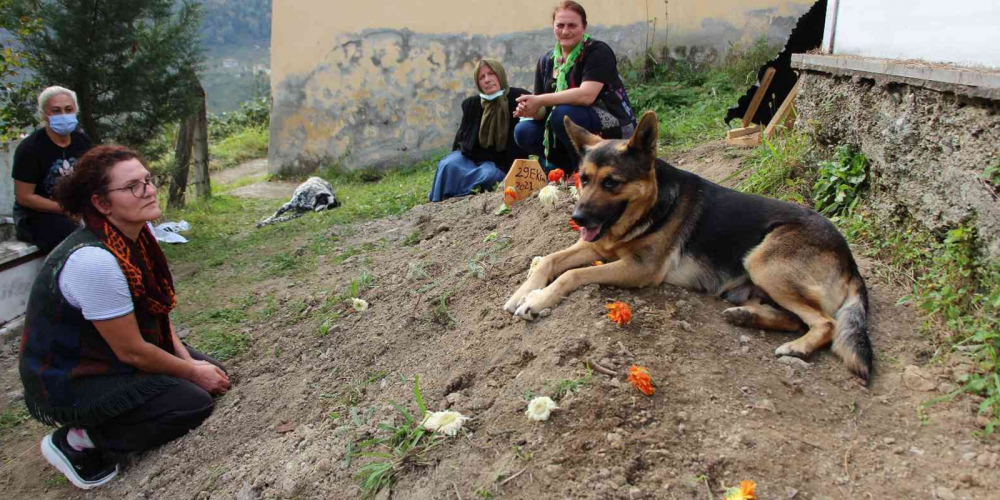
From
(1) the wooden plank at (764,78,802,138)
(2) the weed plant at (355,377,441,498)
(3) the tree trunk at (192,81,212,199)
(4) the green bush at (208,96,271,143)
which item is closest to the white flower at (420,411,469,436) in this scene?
(2) the weed plant at (355,377,441,498)

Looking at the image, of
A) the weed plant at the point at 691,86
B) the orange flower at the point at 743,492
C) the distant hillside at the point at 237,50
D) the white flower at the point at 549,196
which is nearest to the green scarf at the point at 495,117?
the weed plant at the point at 691,86

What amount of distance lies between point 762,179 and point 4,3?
27.5 ft

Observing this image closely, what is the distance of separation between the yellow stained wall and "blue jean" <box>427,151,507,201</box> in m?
3.88

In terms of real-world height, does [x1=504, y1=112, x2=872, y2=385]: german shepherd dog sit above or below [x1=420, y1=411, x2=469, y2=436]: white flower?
above

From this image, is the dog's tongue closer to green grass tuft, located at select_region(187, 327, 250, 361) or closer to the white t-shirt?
the white t-shirt

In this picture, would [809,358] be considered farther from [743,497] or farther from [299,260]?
[299,260]

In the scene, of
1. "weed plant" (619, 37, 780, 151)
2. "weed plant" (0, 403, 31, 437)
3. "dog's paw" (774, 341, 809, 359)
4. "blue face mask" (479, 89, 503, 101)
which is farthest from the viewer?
"weed plant" (619, 37, 780, 151)

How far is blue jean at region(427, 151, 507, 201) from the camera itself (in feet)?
23.8

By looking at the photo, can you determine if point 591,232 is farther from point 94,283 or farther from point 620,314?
point 94,283

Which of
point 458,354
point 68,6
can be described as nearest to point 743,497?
point 458,354

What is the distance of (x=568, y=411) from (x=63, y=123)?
5603 mm

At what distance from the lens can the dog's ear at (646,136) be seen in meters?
3.39

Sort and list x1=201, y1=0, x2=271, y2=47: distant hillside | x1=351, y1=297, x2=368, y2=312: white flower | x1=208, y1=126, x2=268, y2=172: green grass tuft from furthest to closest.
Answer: x1=201, y1=0, x2=271, y2=47: distant hillside, x1=208, y1=126, x2=268, y2=172: green grass tuft, x1=351, y1=297, x2=368, y2=312: white flower

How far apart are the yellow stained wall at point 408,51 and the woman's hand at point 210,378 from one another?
7653 mm
